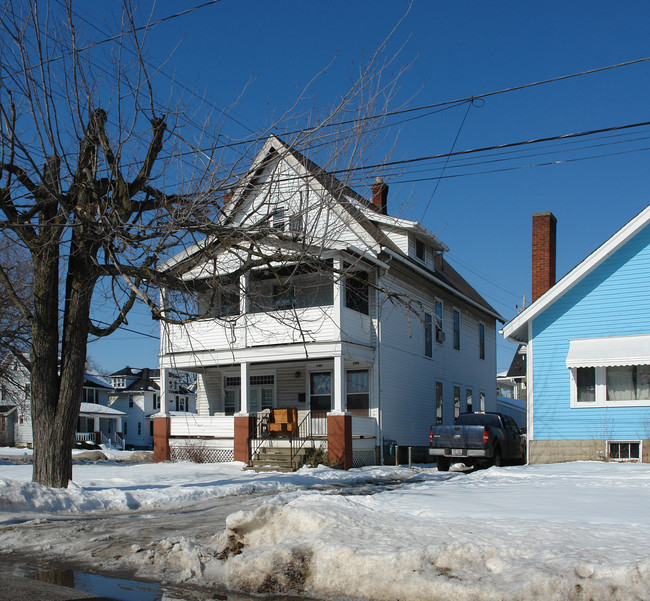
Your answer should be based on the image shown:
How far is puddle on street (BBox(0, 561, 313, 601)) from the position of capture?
20.8 feet

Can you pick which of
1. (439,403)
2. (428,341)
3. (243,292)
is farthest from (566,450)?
(243,292)

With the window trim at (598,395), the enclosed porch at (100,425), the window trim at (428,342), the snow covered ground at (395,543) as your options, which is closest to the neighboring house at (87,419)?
the enclosed porch at (100,425)

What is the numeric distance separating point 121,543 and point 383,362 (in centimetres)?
1664

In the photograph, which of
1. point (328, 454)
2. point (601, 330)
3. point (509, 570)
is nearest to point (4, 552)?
point (509, 570)

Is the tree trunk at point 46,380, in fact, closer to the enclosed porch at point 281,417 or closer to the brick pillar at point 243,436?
the enclosed porch at point 281,417

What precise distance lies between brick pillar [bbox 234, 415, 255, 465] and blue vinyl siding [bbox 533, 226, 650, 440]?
8.66 m

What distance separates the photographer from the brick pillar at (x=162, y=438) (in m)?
25.0

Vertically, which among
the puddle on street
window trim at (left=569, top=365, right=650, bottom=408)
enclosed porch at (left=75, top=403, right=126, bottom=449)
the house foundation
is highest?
window trim at (left=569, top=365, right=650, bottom=408)

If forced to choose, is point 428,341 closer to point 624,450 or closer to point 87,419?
point 624,450

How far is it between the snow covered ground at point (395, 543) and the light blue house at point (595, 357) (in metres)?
7.41

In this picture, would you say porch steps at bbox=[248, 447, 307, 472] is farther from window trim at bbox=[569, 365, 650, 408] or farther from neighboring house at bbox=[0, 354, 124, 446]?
neighboring house at bbox=[0, 354, 124, 446]

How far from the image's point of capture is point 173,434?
2520 centimetres

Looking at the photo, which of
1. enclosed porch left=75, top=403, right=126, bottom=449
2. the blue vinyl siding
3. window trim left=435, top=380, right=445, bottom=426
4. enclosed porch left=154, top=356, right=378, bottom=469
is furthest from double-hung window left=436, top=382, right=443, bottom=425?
enclosed porch left=75, top=403, right=126, bottom=449

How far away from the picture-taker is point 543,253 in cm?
2339
